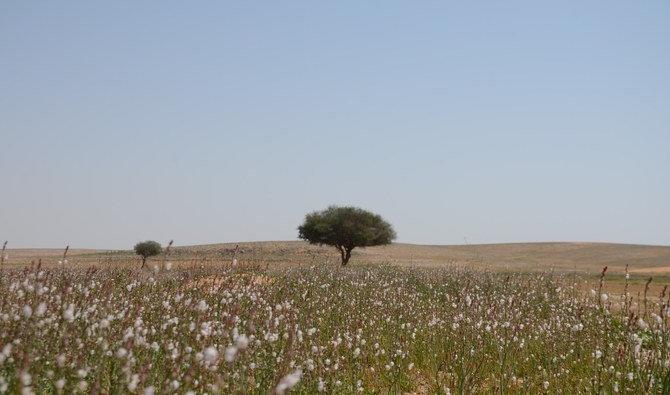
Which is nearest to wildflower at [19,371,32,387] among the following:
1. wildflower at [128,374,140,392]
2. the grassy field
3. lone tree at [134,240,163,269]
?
the grassy field

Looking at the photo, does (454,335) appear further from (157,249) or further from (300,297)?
(157,249)

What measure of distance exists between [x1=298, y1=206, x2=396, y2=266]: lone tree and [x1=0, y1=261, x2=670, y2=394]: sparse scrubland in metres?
33.5

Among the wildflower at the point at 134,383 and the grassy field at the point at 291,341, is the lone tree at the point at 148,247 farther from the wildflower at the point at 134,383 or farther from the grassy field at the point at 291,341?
the wildflower at the point at 134,383

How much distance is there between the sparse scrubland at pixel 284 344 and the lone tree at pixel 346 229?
33510 mm

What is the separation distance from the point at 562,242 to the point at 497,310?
105237mm

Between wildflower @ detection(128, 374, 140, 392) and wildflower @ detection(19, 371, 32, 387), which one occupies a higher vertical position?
→ wildflower @ detection(19, 371, 32, 387)

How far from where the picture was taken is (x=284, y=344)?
7.27 meters

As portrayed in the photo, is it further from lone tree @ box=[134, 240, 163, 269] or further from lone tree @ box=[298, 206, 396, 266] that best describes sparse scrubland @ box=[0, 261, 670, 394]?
lone tree @ box=[134, 240, 163, 269]

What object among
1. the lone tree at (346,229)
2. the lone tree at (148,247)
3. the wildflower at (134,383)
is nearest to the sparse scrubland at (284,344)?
the wildflower at (134,383)

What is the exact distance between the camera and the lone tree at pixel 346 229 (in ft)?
162

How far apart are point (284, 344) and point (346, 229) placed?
138 feet

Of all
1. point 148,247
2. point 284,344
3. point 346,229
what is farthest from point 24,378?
point 148,247

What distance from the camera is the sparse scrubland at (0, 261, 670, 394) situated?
423cm

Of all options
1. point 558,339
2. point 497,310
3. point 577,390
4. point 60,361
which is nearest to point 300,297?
point 497,310
